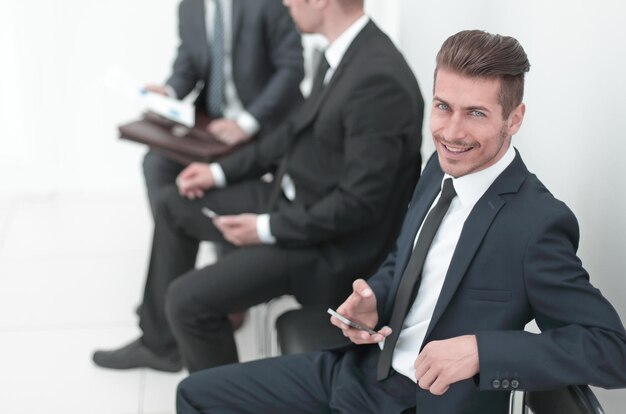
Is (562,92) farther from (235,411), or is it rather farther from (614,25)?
(235,411)

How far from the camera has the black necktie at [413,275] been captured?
1.88m

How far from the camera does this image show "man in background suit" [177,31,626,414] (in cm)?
159

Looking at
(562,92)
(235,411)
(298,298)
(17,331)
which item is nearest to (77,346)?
(17,331)

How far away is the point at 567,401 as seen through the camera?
1609 millimetres

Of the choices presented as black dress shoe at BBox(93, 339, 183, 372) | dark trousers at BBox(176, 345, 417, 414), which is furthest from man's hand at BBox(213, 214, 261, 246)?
black dress shoe at BBox(93, 339, 183, 372)

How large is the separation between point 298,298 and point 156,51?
237cm

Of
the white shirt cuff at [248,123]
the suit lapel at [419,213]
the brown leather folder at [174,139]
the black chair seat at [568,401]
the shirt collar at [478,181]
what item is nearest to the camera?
Result: the black chair seat at [568,401]

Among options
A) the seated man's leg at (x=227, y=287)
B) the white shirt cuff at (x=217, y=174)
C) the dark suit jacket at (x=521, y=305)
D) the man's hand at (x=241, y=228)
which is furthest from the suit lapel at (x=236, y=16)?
the dark suit jacket at (x=521, y=305)

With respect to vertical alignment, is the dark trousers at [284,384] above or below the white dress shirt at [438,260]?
below

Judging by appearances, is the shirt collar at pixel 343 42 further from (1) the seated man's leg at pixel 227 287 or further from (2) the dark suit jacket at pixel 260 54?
(2) the dark suit jacket at pixel 260 54

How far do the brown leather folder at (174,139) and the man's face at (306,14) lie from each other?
25.6 inches

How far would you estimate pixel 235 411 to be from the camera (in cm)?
212

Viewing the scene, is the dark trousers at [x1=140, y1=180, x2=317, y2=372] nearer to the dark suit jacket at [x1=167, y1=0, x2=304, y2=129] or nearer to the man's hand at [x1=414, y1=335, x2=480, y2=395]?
the dark suit jacket at [x1=167, y1=0, x2=304, y2=129]

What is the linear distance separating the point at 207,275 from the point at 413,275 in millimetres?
874
